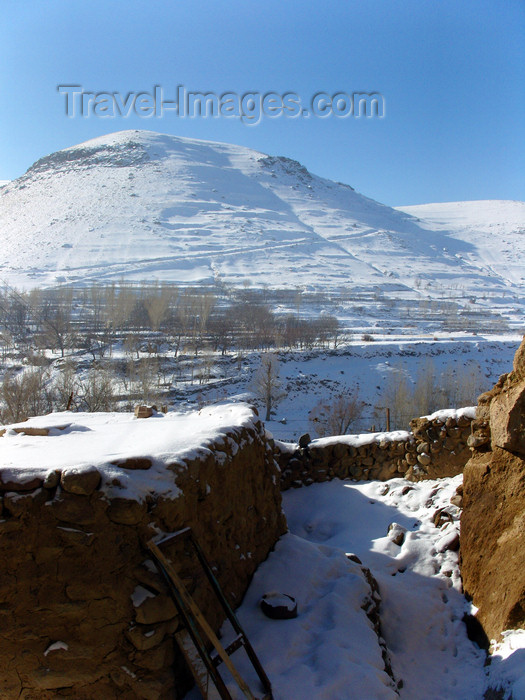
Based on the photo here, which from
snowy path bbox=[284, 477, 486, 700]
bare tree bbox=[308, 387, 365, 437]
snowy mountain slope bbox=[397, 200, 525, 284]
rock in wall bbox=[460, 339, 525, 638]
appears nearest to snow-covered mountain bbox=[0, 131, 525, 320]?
snowy mountain slope bbox=[397, 200, 525, 284]

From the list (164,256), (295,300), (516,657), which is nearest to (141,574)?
(516,657)

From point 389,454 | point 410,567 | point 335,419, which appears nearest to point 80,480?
point 410,567

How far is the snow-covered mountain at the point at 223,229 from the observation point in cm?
7988

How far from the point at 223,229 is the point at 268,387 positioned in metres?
80.7

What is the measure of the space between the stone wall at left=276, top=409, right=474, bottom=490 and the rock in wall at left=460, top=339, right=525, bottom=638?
238 centimetres

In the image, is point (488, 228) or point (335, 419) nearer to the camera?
point (335, 419)

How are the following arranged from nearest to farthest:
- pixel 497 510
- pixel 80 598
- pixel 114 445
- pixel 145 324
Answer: pixel 80 598
pixel 114 445
pixel 497 510
pixel 145 324

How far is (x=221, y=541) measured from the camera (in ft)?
12.2

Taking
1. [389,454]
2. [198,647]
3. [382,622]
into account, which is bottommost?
[382,622]

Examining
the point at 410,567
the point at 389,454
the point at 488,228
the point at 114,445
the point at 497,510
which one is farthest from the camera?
the point at 488,228

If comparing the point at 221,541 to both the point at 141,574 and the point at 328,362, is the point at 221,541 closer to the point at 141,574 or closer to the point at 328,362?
the point at 141,574

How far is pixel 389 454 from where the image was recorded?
25.9 feet

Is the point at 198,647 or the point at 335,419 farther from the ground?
the point at 198,647

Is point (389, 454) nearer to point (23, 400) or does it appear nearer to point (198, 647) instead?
point (198, 647)
